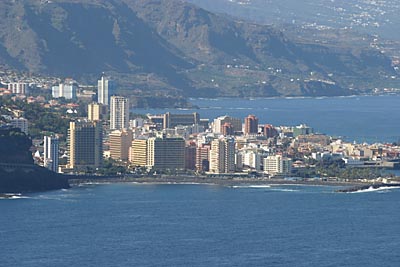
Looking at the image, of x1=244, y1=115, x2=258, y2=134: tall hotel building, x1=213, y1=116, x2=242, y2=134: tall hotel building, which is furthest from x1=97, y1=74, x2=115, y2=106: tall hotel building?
x1=244, y1=115, x2=258, y2=134: tall hotel building

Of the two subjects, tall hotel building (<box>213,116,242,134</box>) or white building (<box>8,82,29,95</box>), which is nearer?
tall hotel building (<box>213,116,242,134</box>)

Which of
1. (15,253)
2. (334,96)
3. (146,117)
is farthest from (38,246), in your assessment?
(334,96)

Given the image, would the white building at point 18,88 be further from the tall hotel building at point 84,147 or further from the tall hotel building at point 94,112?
the tall hotel building at point 84,147

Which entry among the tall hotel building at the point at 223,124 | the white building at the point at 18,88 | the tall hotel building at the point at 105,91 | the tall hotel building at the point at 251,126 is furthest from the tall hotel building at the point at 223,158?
the tall hotel building at the point at 105,91

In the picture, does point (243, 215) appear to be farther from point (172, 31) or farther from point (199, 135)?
point (172, 31)

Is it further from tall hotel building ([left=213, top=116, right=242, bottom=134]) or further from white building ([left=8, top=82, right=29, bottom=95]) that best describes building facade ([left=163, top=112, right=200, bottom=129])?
white building ([left=8, top=82, right=29, bottom=95])

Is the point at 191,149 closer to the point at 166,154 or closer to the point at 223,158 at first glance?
the point at 166,154
